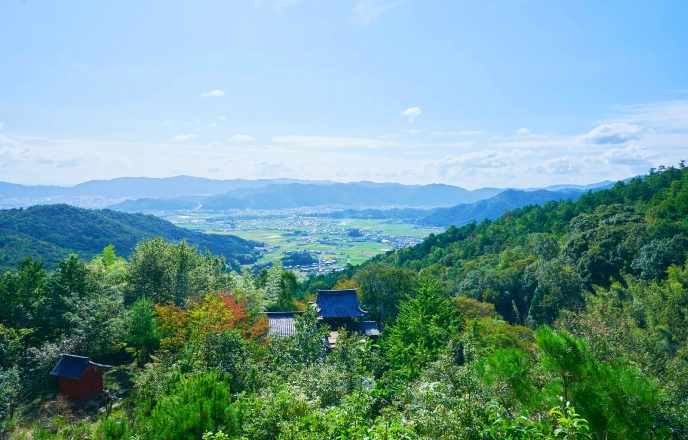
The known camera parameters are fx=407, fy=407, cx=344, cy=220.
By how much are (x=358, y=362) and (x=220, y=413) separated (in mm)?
4057

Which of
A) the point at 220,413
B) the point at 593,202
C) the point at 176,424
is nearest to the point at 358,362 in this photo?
the point at 220,413

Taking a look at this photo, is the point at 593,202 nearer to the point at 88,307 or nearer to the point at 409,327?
the point at 409,327

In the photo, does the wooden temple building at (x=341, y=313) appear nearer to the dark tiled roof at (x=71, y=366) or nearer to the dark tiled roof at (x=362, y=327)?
the dark tiled roof at (x=362, y=327)

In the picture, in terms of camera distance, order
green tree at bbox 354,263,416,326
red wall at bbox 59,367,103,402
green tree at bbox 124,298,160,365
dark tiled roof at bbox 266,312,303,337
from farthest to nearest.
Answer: green tree at bbox 354,263,416,326 → dark tiled roof at bbox 266,312,303,337 → green tree at bbox 124,298,160,365 → red wall at bbox 59,367,103,402

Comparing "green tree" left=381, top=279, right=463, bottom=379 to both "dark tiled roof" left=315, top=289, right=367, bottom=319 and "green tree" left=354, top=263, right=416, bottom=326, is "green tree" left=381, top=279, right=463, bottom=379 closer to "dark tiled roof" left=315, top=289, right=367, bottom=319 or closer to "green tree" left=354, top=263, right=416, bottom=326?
"dark tiled roof" left=315, top=289, right=367, bottom=319

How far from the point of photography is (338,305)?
80.9 feet

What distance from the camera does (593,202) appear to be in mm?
44375

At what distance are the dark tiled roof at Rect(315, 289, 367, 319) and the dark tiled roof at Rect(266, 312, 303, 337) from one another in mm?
2633

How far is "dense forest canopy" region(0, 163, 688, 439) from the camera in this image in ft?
15.4

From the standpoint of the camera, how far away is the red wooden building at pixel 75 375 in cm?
1438

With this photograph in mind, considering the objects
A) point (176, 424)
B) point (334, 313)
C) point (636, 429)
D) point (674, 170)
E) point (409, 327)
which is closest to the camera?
point (636, 429)

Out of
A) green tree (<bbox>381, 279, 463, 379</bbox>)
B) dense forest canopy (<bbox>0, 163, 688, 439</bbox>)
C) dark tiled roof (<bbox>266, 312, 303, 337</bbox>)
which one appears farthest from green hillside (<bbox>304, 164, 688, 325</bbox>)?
green tree (<bbox>381, 279, 463, 379</bbox>)

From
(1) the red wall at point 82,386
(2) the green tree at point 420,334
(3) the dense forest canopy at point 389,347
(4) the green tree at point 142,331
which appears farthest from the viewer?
(4) the green tree at point 142,331

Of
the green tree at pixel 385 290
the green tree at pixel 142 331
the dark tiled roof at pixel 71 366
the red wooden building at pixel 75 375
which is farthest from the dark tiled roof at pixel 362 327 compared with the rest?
the dark tiled roof at pixel 71 366
